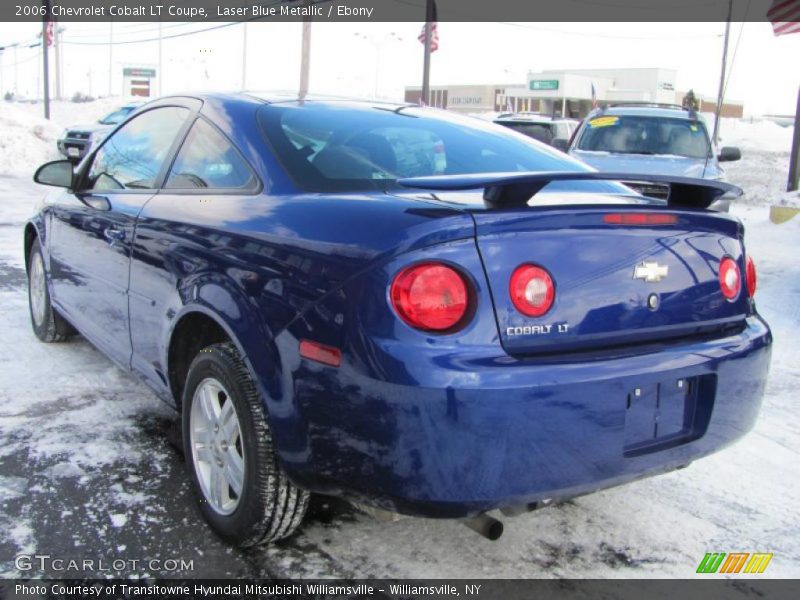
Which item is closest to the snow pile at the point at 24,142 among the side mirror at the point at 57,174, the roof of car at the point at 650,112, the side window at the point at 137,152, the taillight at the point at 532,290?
the roof of car at the point at 650,112

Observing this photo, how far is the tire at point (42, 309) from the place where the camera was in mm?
4859

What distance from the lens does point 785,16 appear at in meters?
11.7

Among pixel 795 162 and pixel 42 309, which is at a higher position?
pixel 795 162

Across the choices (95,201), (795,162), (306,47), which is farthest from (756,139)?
(95,201)

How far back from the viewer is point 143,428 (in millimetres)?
3666

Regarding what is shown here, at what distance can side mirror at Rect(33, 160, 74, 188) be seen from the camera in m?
4.25

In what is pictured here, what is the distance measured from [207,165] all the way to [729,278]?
202cm

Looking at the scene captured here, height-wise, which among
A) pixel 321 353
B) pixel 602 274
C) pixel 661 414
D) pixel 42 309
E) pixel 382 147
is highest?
pixel 382 147

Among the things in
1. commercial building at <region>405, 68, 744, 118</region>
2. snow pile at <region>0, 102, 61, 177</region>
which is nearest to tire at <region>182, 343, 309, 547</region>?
snow pile at <region>0, 102, 61, 177</region>

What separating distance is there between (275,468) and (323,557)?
404 millimetres

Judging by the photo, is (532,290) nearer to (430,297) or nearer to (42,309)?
(430,297)

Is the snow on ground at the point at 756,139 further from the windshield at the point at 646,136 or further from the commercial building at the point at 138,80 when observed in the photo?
the commercial building at the point at 138,80

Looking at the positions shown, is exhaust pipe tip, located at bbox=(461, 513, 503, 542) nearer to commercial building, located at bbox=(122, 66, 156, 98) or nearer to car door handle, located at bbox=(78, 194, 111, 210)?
car door handle, located at bbox=(78, 194, 111, 210)

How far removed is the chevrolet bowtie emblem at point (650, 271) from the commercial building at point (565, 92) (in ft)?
186
